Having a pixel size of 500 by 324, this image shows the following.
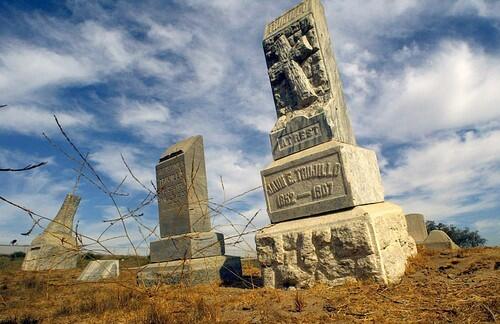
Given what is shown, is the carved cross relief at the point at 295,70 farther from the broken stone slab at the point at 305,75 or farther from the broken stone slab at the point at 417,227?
the broken stone slab at the point at 417,227

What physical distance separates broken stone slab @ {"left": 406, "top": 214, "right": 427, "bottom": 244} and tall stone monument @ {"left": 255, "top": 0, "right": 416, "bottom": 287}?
9.69 ft

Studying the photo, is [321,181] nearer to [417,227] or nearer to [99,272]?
[417,227]

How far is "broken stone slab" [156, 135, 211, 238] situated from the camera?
22.0 ft

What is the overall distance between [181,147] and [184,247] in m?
2.26

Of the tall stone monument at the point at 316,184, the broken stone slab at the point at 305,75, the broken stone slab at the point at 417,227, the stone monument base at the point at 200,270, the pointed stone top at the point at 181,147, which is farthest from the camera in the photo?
the broken stone slab at the point at 417,227

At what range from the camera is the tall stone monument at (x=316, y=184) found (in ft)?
12.1

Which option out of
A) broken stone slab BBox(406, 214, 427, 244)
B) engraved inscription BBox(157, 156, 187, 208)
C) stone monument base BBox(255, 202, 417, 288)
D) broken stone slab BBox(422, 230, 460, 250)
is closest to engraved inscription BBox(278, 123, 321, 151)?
stone monument base BBox(255, 202, 417, 288)

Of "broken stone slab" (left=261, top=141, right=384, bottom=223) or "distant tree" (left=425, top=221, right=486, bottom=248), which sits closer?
"broken stone slab" (left=261, top=141, right=384, bottom=223)

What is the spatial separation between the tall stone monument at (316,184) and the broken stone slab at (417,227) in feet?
9.69

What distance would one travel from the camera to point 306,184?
172 inches

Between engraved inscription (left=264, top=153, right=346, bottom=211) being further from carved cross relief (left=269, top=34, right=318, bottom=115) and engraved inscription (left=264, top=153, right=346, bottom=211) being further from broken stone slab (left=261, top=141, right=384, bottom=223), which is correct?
carved cross relief (left=269, top=34, right=318, bottom=115)

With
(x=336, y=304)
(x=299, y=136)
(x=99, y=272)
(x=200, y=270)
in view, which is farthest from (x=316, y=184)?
(x=99, y=272)

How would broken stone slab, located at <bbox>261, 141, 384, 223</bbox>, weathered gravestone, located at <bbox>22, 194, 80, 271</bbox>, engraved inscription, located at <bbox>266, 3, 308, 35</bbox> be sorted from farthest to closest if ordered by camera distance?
1. weathered gravestone, located at <bbox>22, 194, 80, 271</bbox>
2. engraved inscription, located at <bbox>266, 3, 308, 35</bbox>
3. broken stone slab, located at <bbox>261, 141, 384, 223</bbox>

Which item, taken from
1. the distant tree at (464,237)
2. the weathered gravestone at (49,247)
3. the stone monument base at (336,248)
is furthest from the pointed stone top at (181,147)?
the distant tree at (464,237)
